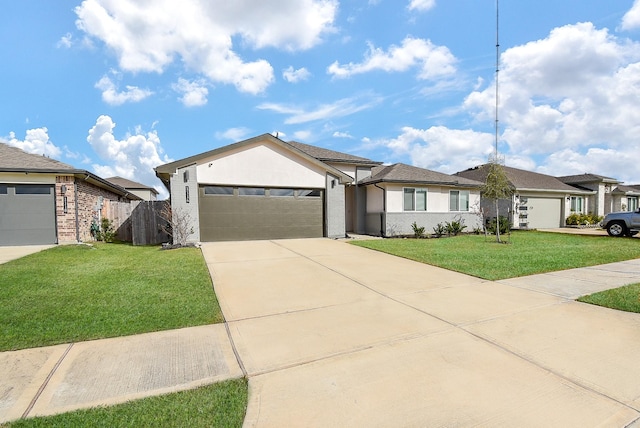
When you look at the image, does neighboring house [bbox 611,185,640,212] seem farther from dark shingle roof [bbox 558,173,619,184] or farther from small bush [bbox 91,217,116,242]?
small bush [bbox 91,217,116,242]

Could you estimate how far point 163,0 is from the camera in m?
7.83

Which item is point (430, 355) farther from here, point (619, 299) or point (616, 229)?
point (616, 229)

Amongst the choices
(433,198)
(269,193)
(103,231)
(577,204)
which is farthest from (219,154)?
(577,204)

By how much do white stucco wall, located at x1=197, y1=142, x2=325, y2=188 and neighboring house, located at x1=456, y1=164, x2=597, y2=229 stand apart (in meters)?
12.6

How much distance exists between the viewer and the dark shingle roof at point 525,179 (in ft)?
69.6

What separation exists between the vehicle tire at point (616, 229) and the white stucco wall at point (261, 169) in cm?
1535

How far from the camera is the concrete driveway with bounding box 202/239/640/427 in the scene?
230 cm

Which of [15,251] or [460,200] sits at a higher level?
[460,200]

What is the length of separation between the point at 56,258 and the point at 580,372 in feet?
38.9

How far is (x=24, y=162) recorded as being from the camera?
39.0 ft

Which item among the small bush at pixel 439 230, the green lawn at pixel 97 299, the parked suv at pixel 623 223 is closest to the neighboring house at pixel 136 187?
the green lawn at pixel 97 299

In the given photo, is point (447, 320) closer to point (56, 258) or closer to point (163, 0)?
point (163, 0)

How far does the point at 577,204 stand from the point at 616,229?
32.0 ft

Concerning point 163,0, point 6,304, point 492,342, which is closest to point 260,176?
point 163,0
